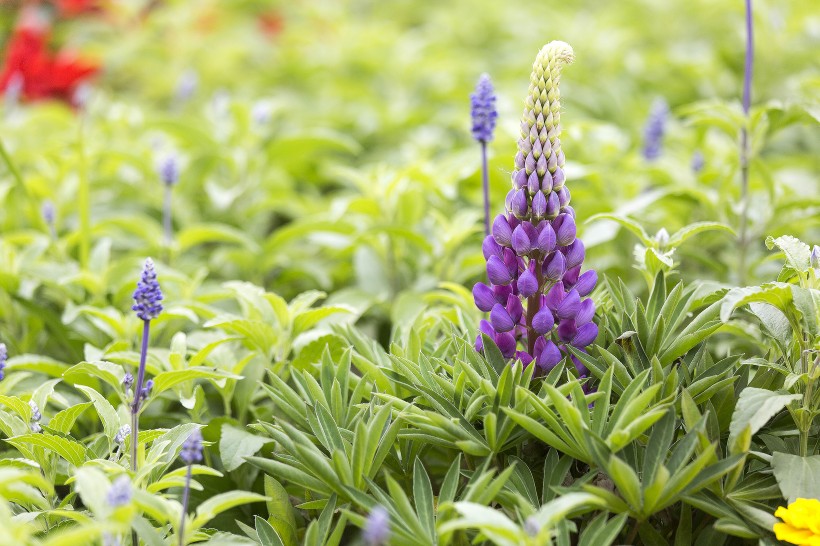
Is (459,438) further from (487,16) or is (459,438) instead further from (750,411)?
(487,16)

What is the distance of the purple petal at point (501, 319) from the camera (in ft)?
6.07

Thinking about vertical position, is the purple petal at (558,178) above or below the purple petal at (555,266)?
above

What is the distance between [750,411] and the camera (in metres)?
1.67

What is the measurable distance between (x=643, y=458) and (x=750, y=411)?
0.24m

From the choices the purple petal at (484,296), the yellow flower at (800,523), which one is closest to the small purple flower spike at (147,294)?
the purple petal at (484,296)

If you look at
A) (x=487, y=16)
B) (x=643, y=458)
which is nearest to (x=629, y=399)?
(x=643, y=458)

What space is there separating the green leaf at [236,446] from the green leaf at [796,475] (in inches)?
45.5

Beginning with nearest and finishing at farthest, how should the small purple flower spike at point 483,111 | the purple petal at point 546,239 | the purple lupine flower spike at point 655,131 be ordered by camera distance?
the purple petal at point 546,239
the small purple flower spike at point 483,111
the purple lupine flower spike at point 655,131

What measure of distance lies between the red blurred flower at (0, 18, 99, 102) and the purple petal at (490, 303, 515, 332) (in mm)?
4350

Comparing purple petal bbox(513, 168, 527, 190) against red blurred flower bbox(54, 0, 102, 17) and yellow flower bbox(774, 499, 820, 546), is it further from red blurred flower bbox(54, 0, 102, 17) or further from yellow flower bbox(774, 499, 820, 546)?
red blurred flower bbox(54, 0, 102, 17)

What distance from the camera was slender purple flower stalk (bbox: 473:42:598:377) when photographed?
1817 mm

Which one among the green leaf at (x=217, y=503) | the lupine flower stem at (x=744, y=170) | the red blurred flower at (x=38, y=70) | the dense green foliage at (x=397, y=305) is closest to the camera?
the green leaf at (x=217, y=503)

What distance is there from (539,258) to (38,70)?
15.2 ft

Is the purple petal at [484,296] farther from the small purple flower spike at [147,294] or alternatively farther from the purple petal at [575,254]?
the small purple flower spike at [147,294]
